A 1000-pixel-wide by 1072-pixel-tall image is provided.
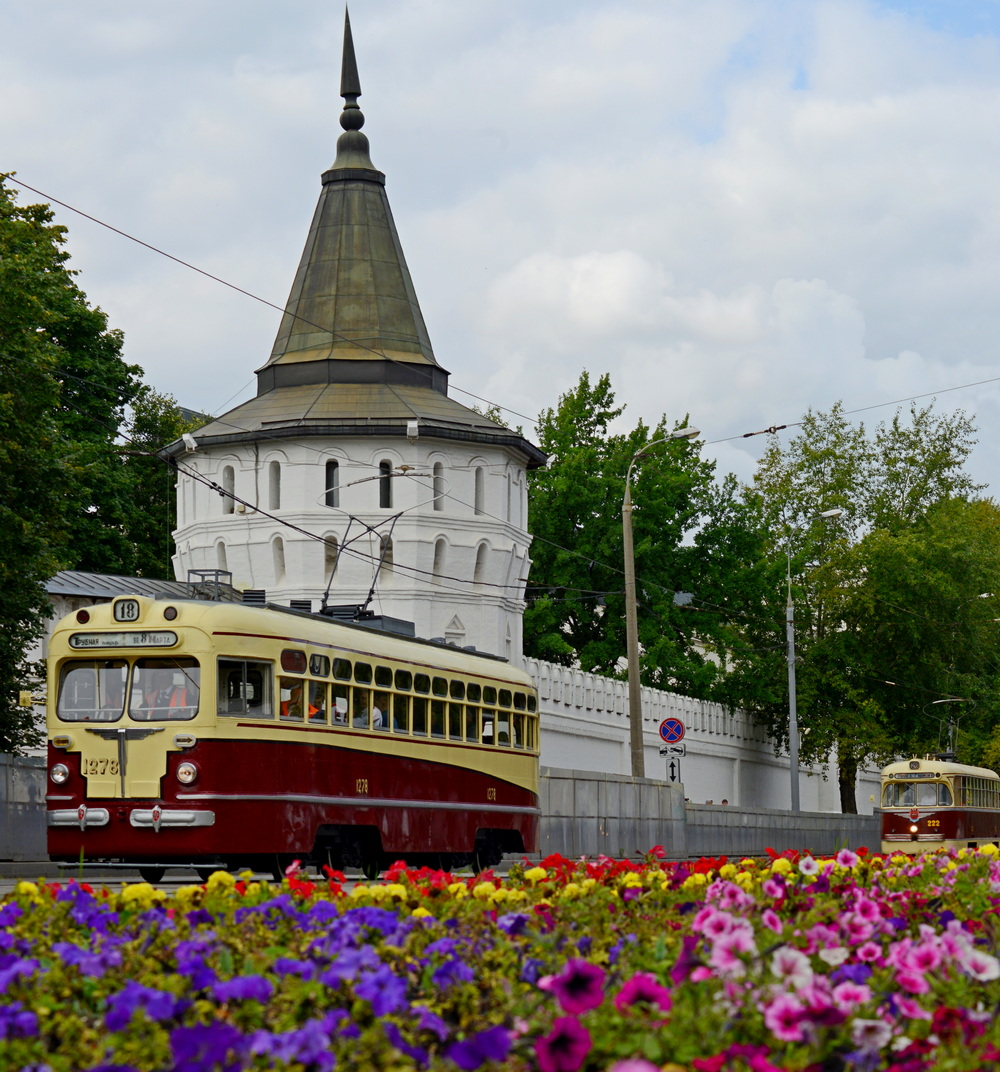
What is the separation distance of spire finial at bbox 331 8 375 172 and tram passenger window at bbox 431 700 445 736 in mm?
42183

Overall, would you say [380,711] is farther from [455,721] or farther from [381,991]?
[381,991]

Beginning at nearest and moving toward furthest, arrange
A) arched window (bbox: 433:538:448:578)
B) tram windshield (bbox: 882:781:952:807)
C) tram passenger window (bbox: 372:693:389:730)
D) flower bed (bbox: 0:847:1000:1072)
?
1. flower bed (bbox: 0:847:1000:1072)
2. tram passenger window (bbox: 372:693:389:730)
3. tram windshield (bbox: 882:781:952:807)
4. arched window (bbox: 433:538:448:578)

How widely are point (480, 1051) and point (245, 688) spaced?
14.4 metres

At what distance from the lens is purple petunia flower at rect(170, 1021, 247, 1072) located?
3986 millimetres

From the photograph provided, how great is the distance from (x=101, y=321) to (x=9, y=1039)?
48484 mm

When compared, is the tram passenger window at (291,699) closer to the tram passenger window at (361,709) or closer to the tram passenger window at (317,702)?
the tram passenger window at (317,702)

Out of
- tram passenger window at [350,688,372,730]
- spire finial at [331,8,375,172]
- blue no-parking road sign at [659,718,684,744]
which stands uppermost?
spire finial at [331,8,375,172]

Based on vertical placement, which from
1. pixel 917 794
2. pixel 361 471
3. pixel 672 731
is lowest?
pixel 917 794

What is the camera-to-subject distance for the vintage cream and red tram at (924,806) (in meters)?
44.6

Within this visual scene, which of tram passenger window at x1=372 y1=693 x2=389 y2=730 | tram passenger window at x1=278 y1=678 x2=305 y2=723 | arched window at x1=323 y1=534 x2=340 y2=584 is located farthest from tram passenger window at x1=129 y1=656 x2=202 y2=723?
arched window at x1=323 y1=534 x2=340 y2=584

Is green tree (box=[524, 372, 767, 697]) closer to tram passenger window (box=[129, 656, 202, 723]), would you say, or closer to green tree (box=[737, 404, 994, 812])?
green tree (box=[737, 404, 994, 812])

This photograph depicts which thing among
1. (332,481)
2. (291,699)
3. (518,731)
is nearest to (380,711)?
(291,699)

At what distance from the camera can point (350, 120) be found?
63062 mm

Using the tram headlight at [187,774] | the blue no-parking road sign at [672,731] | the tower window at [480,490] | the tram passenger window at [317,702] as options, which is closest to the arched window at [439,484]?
the tower window at [480,490]
